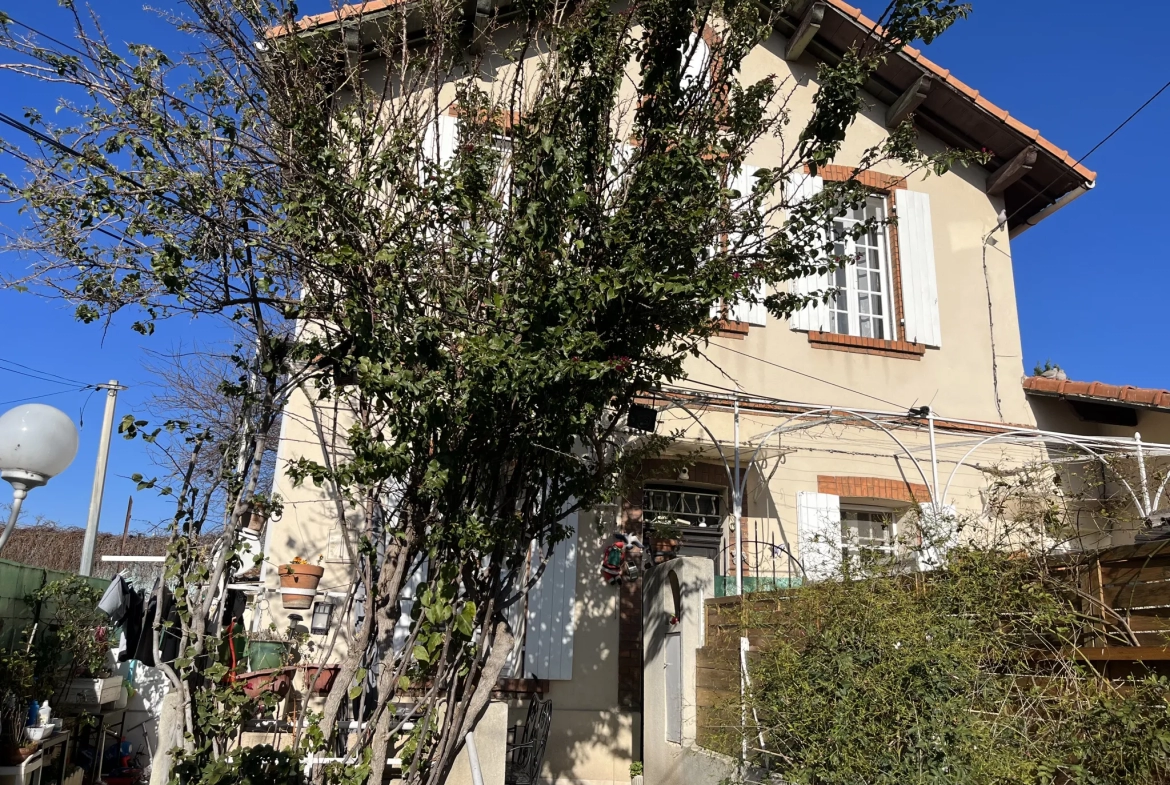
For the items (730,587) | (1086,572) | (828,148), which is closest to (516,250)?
(828,148)

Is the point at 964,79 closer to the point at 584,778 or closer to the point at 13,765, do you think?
the point at 584,778

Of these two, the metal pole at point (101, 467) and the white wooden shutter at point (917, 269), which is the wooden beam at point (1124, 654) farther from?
the metal pole at point (101, 467)

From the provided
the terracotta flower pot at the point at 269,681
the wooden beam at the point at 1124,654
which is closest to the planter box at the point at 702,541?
the terracotta flower pot at the point at 269,681

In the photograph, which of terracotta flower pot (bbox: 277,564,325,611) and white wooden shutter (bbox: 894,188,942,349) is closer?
terracotta flower pot (bbox: 277,564,325,611)

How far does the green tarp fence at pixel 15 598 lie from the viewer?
6527mm

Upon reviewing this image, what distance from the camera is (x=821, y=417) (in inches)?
310

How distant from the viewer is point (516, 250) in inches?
164

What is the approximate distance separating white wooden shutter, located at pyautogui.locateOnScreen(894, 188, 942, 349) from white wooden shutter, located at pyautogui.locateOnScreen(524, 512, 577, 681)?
164 inches

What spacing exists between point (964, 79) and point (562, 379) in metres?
7.09

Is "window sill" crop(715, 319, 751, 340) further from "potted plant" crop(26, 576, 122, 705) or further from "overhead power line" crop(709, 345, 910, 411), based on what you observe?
"potted plant" crop(26, 576, 122, 705)

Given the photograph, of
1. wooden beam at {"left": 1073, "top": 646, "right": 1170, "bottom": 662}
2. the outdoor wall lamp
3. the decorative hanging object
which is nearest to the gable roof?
the decorative hanging object

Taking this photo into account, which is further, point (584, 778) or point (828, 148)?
point (584, 778)

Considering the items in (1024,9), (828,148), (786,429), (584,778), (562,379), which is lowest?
(584,778)

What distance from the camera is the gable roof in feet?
28.1
